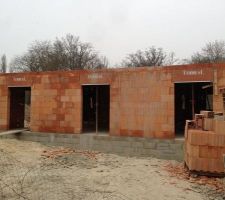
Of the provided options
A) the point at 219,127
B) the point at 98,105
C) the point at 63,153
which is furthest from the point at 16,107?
the point at 219,127

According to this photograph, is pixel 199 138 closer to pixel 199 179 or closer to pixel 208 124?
pixel 208 124

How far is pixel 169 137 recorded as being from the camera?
12008 mm

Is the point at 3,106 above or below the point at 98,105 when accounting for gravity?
below

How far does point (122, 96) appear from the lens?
12773 millimetres

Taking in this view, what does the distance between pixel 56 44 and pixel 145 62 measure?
10.6m

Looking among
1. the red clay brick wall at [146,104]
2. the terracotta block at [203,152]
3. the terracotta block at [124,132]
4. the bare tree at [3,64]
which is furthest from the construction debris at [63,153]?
the bare tree at [3,64]

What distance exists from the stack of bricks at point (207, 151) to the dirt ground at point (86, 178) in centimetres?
60

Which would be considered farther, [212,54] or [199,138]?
[212,54]

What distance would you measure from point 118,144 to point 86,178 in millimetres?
4355

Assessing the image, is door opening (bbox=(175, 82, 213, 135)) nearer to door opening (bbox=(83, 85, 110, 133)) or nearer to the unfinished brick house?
the unfinished brick house

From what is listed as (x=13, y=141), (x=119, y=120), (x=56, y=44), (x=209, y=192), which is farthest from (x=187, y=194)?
(x=56, y=44)

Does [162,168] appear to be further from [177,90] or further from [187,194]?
[177,90]

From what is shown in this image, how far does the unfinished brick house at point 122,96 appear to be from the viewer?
11.9 metres

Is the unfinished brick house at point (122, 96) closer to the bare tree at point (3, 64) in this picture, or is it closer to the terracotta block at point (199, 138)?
the terracotta block at point (199, 138)
